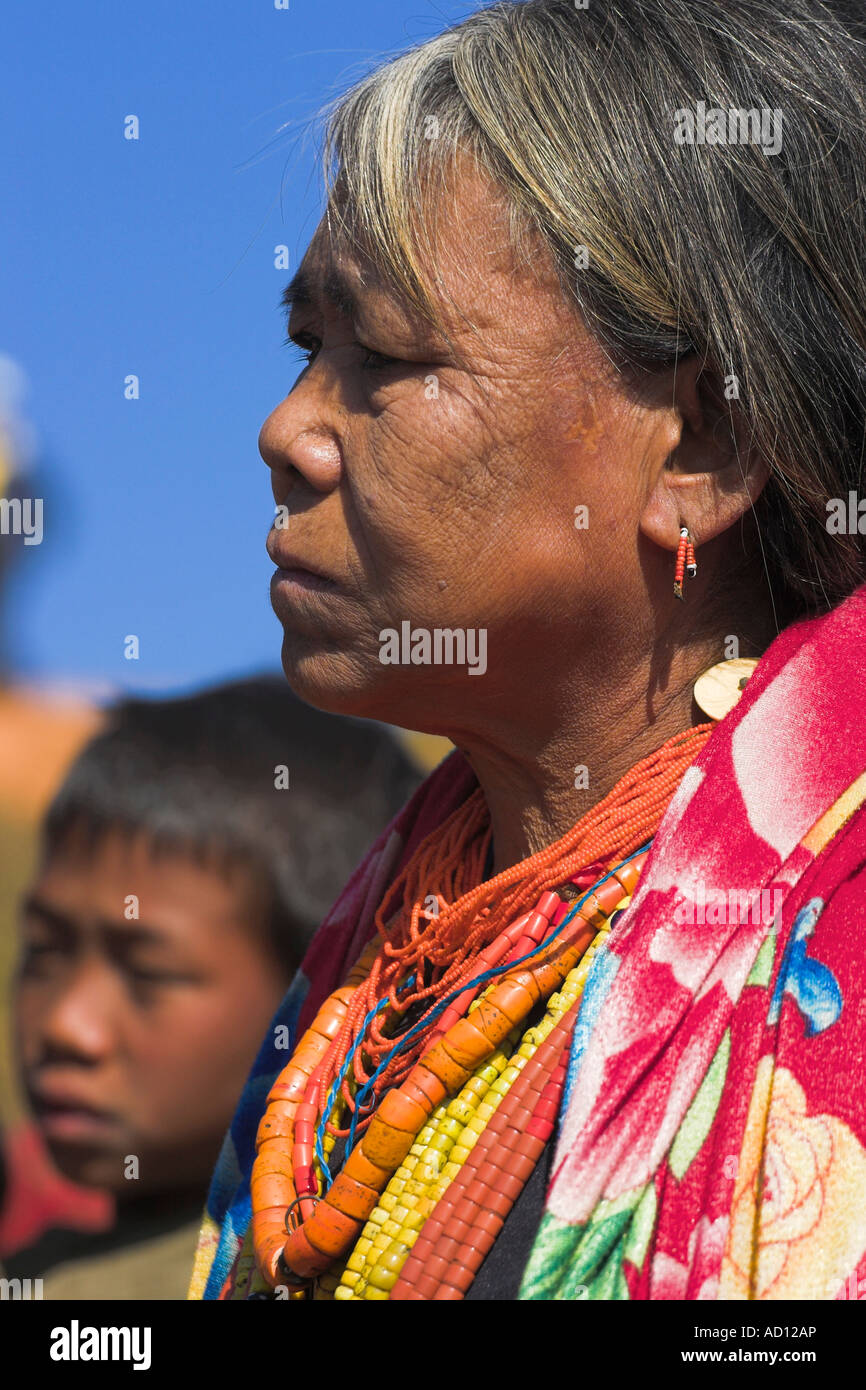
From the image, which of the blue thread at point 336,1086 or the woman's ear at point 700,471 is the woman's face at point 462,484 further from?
the blue thread at point 336,1086

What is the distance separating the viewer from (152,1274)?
3875mm

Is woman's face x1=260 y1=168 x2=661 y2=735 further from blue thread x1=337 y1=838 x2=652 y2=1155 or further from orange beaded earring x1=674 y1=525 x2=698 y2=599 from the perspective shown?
blue thread x1=337 y1=838 x2=652 y2=1155

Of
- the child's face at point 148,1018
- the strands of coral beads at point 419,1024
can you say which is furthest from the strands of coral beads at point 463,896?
the child's face at point 148,1018

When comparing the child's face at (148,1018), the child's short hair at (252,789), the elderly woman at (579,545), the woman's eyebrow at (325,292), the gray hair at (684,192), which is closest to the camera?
the elderly woman at (579,545)

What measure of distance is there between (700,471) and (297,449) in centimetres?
54

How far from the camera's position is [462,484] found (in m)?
1.75

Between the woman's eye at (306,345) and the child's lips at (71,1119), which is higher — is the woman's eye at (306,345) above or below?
above

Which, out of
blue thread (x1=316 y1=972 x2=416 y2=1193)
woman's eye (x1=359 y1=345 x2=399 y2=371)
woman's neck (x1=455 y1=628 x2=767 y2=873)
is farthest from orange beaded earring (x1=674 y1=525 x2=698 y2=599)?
blue thread (x1=316 y1=972 x2=416 y2=1193)

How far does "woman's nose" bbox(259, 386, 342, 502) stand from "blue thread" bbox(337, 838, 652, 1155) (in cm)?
63

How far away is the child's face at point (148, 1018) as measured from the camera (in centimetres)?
381

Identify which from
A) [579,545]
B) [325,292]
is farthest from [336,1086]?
[325,292]
